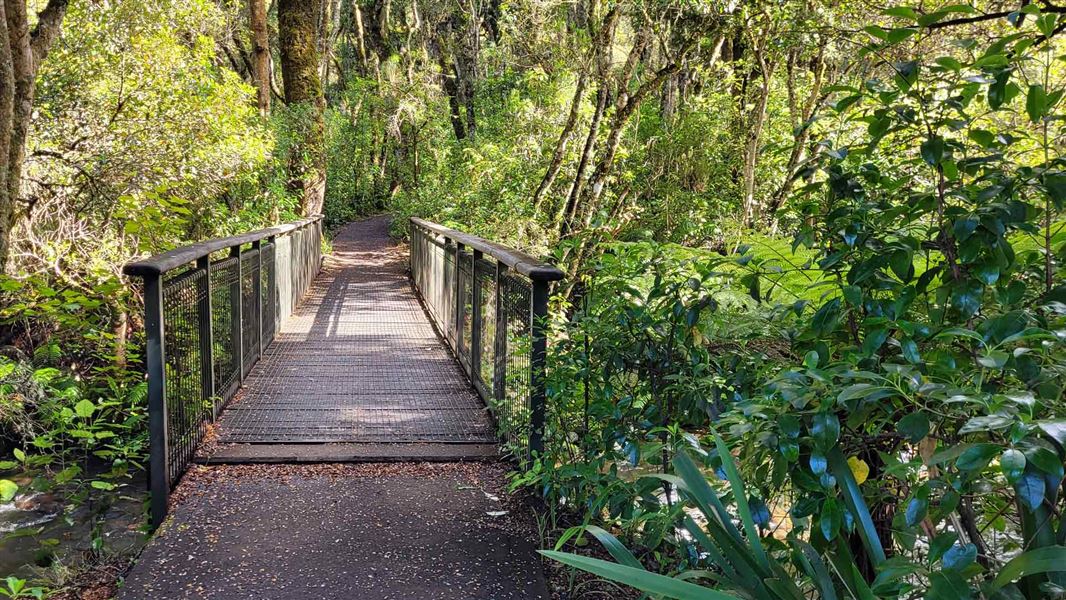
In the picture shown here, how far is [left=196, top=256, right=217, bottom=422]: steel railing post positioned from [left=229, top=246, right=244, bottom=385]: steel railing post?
0.82 meters

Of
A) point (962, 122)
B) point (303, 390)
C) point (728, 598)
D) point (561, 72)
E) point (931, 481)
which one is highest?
point (561, 72)

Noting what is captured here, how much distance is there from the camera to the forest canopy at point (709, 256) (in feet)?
5.73

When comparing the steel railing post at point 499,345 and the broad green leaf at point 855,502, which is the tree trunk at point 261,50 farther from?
the broad green leaf at point 855,502

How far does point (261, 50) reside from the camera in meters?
16.6

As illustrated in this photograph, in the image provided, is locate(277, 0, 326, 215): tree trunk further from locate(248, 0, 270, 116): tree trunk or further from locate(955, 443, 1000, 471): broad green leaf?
locate(955, 443, 1000, 471): broad green leaf

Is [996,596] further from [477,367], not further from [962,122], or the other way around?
[477,367]


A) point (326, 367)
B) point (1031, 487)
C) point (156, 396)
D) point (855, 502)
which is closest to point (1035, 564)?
point (1031, 487)

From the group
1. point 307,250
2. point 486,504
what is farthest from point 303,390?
point 307,250

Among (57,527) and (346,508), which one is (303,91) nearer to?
(57,527)

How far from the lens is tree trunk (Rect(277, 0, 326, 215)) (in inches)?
603

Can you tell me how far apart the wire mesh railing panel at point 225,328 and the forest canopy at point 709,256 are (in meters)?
0.60

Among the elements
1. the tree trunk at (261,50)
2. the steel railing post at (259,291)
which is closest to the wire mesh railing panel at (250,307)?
the steel railing post at (259,291)

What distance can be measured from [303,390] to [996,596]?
5451 millimetres

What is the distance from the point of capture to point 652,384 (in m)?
2.98
